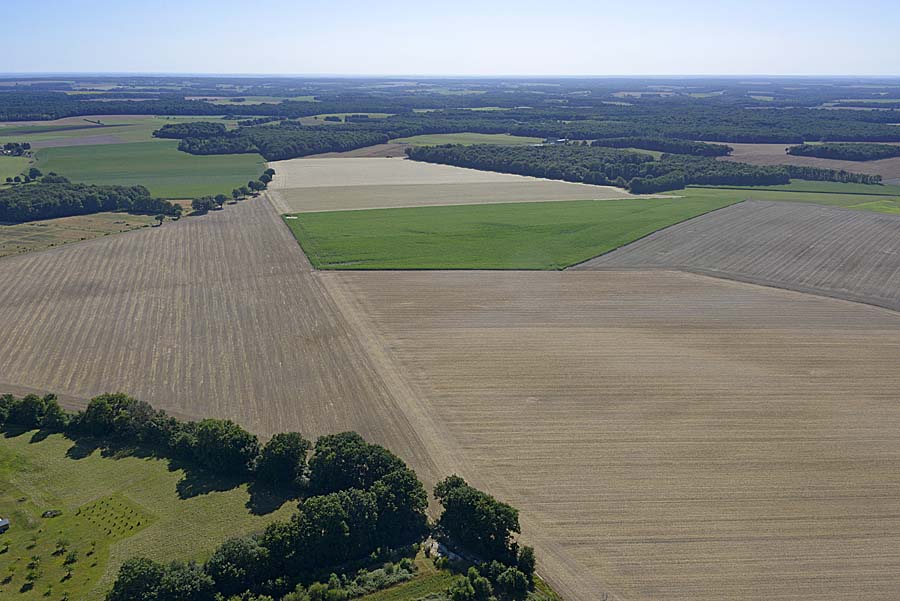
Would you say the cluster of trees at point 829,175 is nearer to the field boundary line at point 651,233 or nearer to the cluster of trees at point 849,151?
the cluster of trees at point 849,151

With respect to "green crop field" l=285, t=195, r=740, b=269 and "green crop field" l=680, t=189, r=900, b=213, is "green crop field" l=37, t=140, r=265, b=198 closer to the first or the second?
"green crop field" l=285, t=195, r=740, b=269

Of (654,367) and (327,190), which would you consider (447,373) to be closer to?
(654,367)

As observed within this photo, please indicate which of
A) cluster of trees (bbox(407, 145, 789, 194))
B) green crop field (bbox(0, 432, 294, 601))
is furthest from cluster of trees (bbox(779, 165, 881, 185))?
green crop field (bbox(0, 432, 294, 601))

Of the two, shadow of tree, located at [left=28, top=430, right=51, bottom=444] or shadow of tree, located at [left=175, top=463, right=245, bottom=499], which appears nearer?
shadow of tree, located at [left=175, top=463, right=245, bottom=499]

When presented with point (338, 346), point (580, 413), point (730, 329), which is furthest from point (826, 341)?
point (338, 346)

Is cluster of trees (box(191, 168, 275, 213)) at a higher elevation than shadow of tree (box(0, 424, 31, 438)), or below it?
higher

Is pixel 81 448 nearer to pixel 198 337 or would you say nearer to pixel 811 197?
pixel 198 337

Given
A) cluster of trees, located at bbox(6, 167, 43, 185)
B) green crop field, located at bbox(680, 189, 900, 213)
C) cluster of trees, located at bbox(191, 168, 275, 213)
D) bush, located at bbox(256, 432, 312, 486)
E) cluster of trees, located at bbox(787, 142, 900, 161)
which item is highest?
cluster of trees, located at bbox(787, 142, 900, 161)

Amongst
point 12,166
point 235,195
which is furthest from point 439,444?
point 12,166

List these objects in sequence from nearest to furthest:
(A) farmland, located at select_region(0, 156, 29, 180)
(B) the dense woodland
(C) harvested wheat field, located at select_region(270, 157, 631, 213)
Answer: (C) harvested wheat field, located at select_region(270, 157, 631, 213) < (A) farmland, located at select_region(0, 156, 29, 180) < (B) the dense woodland
